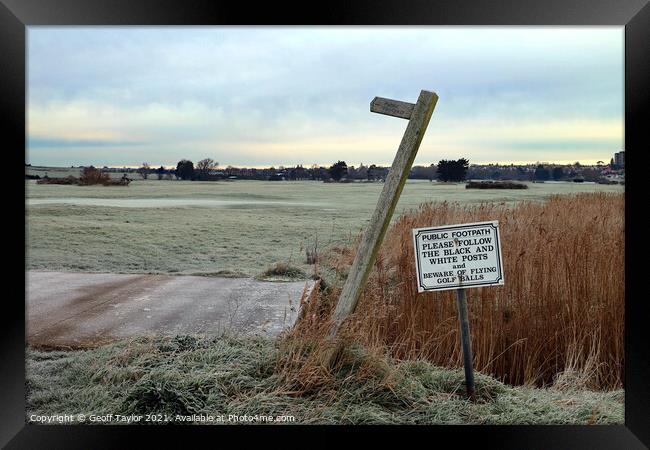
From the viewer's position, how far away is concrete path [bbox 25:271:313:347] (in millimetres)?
4246

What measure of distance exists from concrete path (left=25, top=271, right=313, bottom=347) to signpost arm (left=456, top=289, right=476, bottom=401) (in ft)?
3.95

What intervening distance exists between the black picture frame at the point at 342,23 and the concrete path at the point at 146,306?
76 centimetres

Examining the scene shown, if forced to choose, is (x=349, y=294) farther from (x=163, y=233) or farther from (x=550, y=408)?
(x=163, y=233)

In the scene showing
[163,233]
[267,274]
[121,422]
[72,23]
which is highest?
[72,23]

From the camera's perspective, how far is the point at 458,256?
3.28 meters

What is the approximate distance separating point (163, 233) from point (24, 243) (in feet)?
12.6

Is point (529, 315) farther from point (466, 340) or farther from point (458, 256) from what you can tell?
point (458, 256)

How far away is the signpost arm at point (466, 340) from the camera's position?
331 cm

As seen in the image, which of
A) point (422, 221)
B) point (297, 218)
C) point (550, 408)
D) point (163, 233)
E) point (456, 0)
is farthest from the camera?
point (297, 218)

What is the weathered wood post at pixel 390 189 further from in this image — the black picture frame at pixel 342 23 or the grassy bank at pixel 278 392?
the black picture frame at pixel 342 23

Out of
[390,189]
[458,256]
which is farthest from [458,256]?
[390,189]

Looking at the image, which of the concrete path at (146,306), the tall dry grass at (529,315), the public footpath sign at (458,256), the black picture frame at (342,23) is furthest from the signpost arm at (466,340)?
the concrete path at (146,306)

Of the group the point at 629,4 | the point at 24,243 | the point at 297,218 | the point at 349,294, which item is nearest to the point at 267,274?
the point at 297,218

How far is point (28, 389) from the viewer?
141 inches
